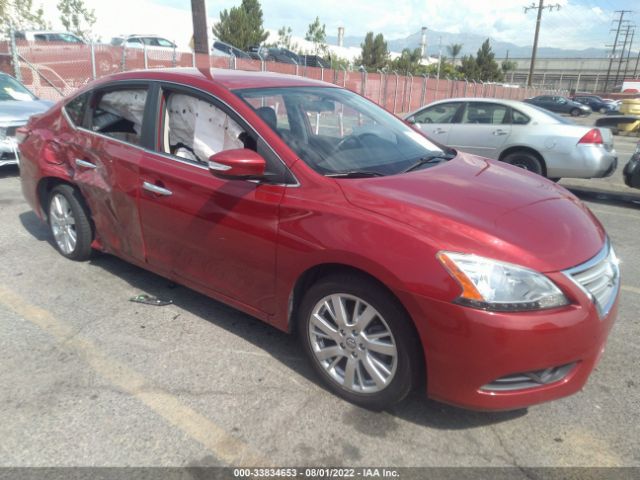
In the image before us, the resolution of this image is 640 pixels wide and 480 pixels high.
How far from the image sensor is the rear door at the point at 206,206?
2.84 metres

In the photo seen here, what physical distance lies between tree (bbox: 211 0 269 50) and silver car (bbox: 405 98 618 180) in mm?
32185

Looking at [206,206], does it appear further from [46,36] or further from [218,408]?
[46,36]

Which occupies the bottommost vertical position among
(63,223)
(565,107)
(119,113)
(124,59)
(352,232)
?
(565,107)

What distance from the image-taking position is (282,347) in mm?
3248

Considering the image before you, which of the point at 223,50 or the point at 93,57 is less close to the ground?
the point at 223,50

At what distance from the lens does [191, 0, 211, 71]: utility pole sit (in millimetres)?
13078

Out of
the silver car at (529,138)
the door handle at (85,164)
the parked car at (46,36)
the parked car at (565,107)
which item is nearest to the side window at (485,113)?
the silver car at (529,138)

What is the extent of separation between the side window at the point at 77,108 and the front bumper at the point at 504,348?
3.16m

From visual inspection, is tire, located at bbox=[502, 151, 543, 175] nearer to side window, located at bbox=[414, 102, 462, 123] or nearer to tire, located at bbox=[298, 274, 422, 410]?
side window, located at bbox=[414, 102, 462, 123]

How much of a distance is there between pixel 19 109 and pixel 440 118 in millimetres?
6755

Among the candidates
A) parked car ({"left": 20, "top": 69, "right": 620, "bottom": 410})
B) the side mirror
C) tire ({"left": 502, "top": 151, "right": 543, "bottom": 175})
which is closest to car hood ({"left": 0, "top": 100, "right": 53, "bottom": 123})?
parked car ({"left": 20, "top": 69, "right": 620, "bottom": 410})

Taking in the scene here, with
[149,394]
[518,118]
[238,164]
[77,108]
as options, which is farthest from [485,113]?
[149,394]

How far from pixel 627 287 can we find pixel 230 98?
11.6 feet

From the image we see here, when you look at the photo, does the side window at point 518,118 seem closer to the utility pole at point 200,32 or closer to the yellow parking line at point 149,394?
the yellow parking line at point 149,394
